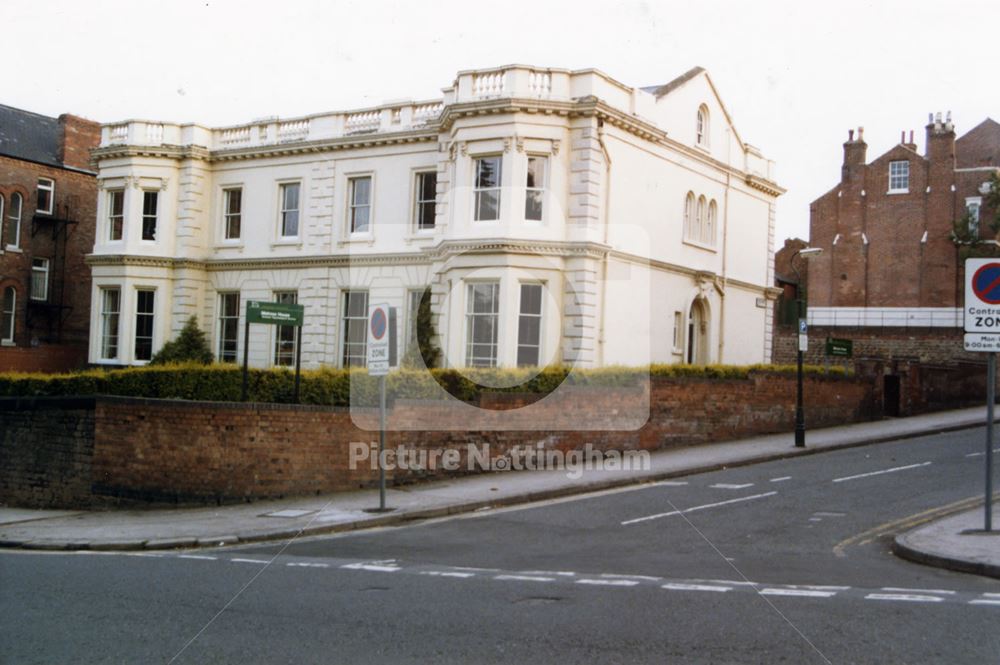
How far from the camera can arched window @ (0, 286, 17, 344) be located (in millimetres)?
42938

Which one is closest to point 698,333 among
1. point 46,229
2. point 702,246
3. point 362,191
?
point 702,246

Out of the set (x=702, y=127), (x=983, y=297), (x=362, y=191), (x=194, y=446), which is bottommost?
(x=194, y=446)

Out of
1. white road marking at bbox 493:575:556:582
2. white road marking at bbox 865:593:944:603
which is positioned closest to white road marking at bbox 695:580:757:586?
white road marking at bbox 865:593:944:603

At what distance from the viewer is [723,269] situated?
35219 millimetres

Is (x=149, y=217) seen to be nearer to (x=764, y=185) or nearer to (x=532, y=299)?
(x=532, y=299)

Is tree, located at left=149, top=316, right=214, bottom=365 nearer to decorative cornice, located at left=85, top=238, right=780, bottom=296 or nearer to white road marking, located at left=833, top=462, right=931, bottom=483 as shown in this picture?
decorative cornice, located at left=85, top=238, right=780, bottom=296

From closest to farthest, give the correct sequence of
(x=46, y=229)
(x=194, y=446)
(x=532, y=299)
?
(x=194, y=446) → (x=532, y=299) → (x=46, y=229)

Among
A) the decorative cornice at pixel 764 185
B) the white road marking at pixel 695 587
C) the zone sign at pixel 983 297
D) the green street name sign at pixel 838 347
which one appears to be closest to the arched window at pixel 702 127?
the decorative cornice at pixel 764 185

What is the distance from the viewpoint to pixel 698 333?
34156 millimetres

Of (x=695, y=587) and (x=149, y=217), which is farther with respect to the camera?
(x=149, y=217)

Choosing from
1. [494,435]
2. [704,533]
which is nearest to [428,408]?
[494,435]

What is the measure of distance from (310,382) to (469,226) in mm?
9499

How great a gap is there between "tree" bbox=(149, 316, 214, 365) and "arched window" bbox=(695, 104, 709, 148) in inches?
752

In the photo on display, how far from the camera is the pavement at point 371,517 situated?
12.8m
